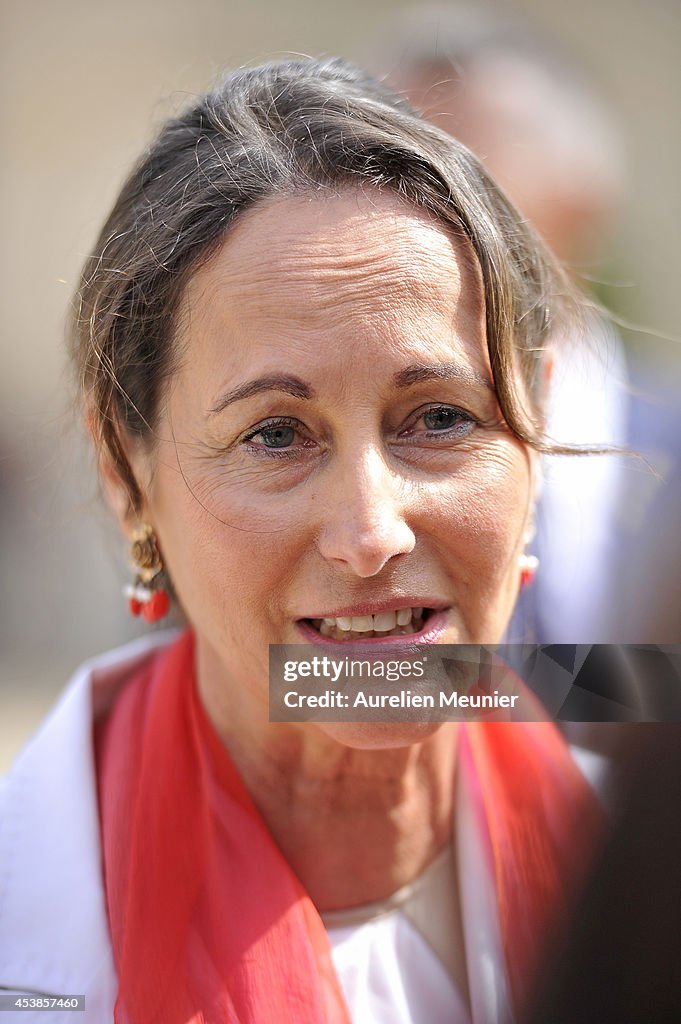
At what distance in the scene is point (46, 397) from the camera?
1.50 m

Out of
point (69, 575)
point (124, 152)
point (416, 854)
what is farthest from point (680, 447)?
point (69, 575)

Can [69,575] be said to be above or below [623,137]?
below

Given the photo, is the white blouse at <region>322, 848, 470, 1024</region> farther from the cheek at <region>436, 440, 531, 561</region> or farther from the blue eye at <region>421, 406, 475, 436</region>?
the blue eye at <region>421, 406, 475, 436</region>

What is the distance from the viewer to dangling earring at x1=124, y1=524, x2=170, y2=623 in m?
1.12

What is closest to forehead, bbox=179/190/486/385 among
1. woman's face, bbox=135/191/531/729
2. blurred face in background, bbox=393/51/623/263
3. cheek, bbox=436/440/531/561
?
woman's face, bbox=135/191/531/729

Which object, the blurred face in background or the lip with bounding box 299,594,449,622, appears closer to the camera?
the lip with bounding box 299,594,449,622

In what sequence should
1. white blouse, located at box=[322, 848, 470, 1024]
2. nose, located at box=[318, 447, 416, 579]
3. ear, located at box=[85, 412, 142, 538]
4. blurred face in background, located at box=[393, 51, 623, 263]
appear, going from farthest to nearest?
blurred face in background, located at box=[393, 51, 623, 263], ear, located at box=[85, 412, 142, 538], white blouse, located at box=[322, 848, 470, 1024], nose, located at box=[318, 447, 416, 579]

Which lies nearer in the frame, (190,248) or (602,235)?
(190,248)

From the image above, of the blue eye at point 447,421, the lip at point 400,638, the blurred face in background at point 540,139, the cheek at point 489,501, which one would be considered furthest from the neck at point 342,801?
the blurred face in background at point 540,139

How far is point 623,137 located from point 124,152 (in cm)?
79

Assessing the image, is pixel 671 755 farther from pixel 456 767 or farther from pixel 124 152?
pixel 124 152

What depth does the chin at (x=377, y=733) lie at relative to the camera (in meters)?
0.95

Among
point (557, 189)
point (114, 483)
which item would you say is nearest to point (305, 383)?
point (114, 483)

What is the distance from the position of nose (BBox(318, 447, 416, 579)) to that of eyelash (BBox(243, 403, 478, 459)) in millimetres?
66
